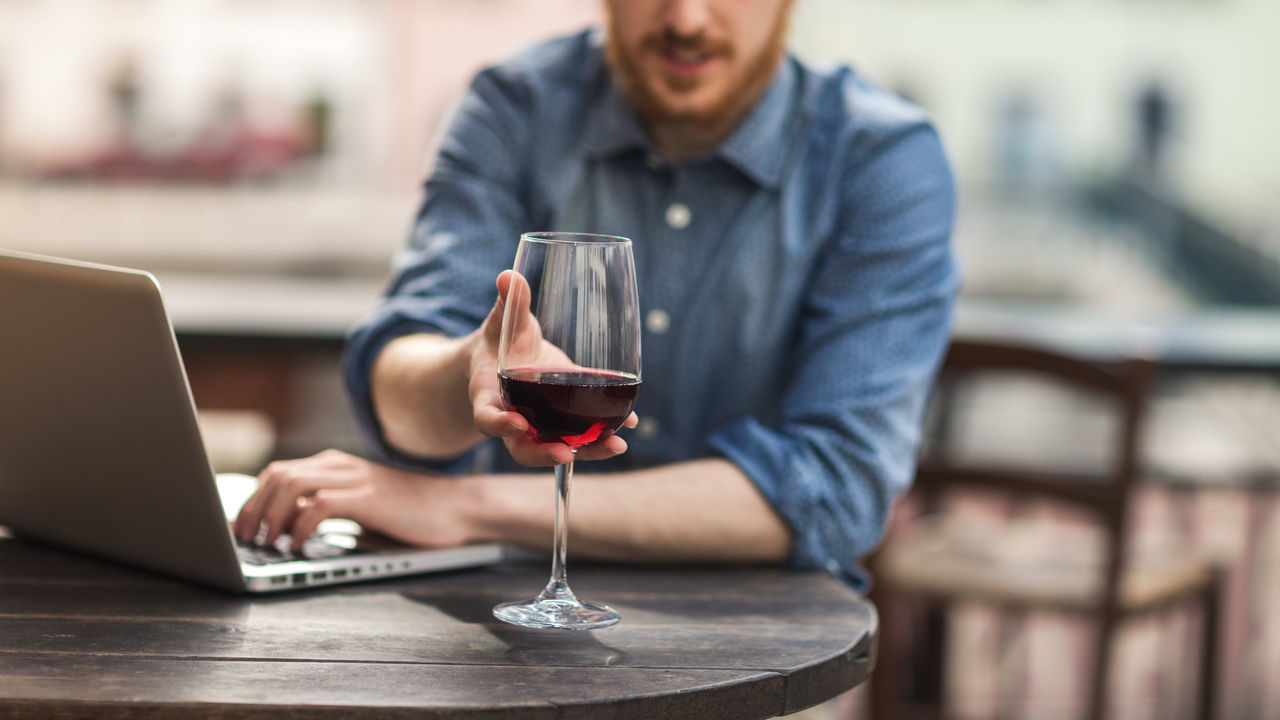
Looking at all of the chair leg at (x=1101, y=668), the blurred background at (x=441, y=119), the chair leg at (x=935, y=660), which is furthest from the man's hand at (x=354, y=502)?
the blurred background at (x=441, y=119)

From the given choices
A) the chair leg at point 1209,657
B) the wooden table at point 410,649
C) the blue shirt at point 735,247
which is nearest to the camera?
the wooden table at point 410,649

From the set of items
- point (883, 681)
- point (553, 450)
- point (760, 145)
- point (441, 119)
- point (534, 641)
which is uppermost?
point (441, 119)

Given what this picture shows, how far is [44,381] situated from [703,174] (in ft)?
2.29

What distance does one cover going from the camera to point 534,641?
804mm

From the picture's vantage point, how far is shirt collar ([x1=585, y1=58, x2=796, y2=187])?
134 cm

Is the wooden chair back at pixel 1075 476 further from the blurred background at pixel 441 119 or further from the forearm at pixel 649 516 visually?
the blurred background at pixel 441 119

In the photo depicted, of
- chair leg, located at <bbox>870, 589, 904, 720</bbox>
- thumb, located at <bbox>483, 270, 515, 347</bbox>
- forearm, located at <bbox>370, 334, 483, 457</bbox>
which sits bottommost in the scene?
chair leg, located at <bbox>870, 589, 904, 720</bbox>

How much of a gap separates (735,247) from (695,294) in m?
0.06

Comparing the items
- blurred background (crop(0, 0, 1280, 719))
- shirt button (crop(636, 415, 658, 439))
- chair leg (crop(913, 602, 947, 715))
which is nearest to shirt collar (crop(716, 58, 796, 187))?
shirt button (crop(636, 415, 658, 439))

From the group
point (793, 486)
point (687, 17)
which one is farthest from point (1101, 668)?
point (687, 17)

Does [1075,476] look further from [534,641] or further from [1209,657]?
[534,641]

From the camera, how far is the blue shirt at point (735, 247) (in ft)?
3.95

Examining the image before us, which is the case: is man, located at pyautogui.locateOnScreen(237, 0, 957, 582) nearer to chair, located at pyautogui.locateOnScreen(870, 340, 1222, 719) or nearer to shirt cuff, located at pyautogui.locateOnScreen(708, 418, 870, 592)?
shirt cuff, located at pyautogui.locateOnScreen(708, 418, 870, 592)

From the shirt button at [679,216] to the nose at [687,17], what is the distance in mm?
192
